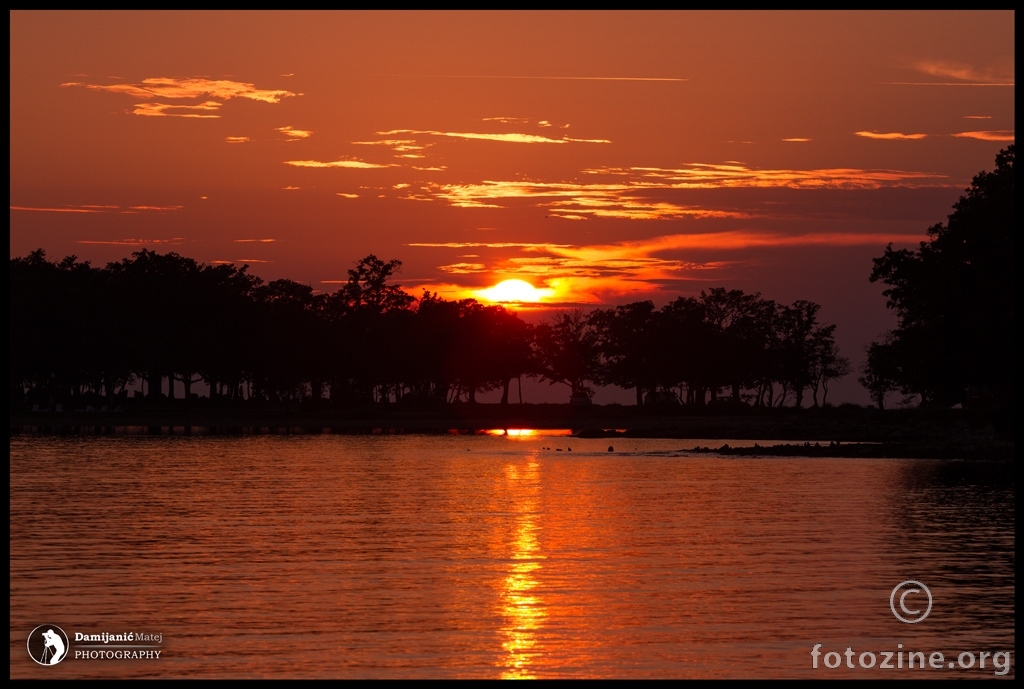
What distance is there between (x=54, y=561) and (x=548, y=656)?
16.5 meters

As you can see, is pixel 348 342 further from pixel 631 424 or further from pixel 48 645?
pixel 48 645

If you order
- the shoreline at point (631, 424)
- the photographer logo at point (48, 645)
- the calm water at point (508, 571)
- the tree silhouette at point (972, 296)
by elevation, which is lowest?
the shoreline at point (631, 424)

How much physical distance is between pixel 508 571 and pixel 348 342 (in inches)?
5455

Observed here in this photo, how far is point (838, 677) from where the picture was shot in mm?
21781

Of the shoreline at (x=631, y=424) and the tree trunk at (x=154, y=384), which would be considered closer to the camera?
the shoreline at (x=631, y=424)

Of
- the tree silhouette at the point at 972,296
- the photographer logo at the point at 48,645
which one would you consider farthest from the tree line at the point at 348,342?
the photographer logo at the point at 48,645

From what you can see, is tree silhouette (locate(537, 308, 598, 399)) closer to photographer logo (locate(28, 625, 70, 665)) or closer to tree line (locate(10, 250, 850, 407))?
tree line (locate(10, 250, 850, 407))

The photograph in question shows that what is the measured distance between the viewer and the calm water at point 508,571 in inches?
906

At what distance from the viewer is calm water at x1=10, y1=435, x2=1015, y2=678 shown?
906 inches

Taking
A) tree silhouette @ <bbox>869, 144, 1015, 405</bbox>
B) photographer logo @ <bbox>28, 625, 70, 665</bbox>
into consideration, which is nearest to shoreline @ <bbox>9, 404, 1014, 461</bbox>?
tree silhouette @ <bbox>869, 144, 1015, 405</bbox>

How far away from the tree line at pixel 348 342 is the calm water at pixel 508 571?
95193 millimetres

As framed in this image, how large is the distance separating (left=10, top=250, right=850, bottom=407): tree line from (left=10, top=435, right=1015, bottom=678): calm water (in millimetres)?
95193

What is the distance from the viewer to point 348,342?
555ft

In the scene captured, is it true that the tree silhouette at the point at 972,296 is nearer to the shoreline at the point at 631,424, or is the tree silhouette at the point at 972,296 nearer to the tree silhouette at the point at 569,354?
the shoreline at the point at 631,424
